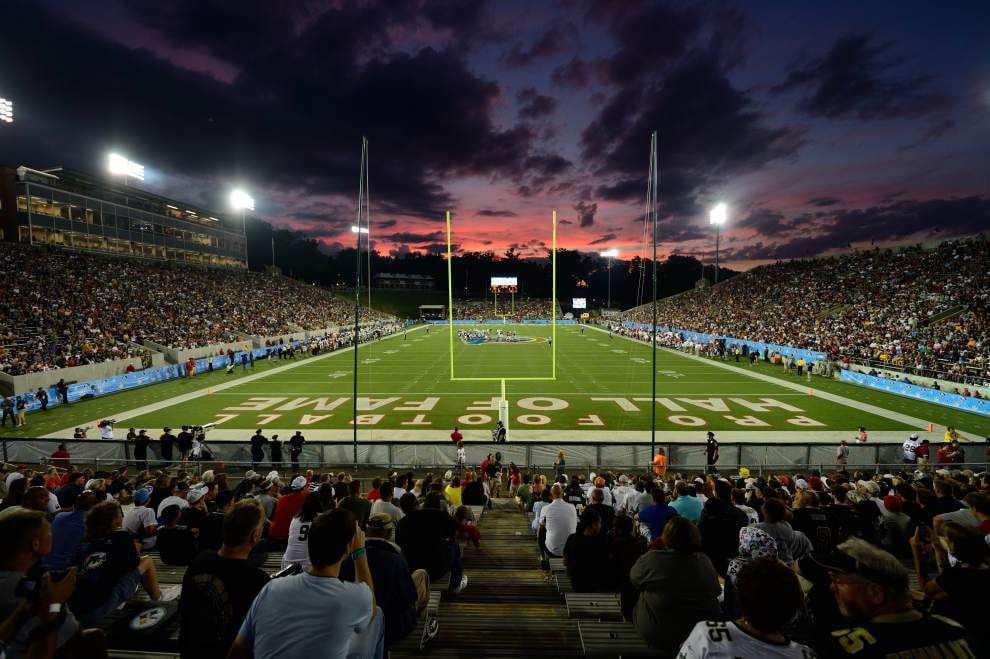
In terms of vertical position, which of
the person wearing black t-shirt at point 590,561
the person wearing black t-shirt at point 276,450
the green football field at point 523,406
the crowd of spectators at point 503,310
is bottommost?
the green football field at point 523,406

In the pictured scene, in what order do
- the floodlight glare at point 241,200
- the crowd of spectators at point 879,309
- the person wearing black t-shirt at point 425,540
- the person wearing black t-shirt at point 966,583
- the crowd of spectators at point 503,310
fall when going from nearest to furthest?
the person wearing black t-shirt at point 966,583 < the person wearing black t-shirt at point 425,540 < the crowd of spectators at point 879,309 < the floodlight glare at point 241,200 < the crowd of spectators at point 503,310

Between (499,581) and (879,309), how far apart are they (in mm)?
45579

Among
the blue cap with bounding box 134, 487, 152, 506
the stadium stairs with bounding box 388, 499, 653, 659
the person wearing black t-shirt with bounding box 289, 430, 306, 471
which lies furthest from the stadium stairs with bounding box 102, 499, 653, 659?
the person wearing black t-shirt with bounding box 289, 430, 306, 471

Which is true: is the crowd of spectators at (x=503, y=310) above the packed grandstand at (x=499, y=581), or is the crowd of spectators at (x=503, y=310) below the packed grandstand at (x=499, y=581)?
above

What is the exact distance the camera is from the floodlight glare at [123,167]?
52969mm

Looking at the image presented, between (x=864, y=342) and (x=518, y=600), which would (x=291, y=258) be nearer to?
(x=864, y=342)

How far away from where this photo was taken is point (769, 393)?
940 inches

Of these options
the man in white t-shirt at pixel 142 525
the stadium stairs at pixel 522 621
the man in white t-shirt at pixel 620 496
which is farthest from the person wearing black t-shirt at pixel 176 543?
the man in white t-shirt at pixel 620 496

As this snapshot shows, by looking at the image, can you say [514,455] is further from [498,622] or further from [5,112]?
[5,112]

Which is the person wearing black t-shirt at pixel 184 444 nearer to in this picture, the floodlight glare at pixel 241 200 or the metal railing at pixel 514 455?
the metal railing at pixel 514 455

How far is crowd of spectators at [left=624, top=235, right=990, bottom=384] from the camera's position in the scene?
87.4ft

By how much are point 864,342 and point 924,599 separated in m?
36.7

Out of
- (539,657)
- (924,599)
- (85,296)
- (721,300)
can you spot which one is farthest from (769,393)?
(85,296)

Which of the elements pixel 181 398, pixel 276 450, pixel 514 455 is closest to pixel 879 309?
pixel 514 455
